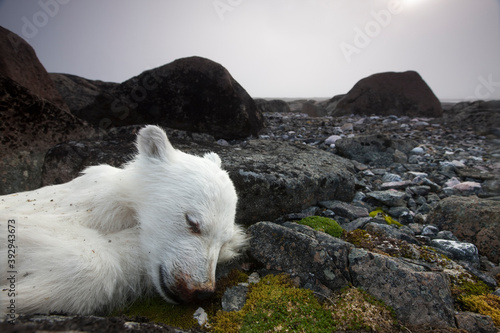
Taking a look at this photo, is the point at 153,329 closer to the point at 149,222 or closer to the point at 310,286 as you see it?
the point at 149,222

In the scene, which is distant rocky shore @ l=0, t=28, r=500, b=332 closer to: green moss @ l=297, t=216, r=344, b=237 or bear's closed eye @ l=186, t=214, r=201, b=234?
green moss @ l=297, t=216, r=344, b=237

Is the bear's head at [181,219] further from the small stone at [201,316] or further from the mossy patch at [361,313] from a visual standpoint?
the mossy patch at [361,313]

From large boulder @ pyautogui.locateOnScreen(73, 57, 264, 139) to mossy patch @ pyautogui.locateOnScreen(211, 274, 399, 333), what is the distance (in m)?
6.65

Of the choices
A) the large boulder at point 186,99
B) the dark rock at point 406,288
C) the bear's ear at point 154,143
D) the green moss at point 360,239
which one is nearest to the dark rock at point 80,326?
the dark rock at point 406,288

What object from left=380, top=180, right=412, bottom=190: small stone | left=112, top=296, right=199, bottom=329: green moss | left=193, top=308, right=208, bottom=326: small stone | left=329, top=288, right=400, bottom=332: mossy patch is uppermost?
left=329, top=288, right=400, bottom=332: mossy patch

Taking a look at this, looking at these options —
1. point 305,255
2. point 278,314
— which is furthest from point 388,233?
point 278,314

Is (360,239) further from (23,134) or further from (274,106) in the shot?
(274,106)

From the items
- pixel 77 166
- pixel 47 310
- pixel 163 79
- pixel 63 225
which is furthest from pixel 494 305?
pixel 163 79

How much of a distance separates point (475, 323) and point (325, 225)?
65.6 inches

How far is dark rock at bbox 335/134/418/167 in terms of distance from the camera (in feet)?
25.3

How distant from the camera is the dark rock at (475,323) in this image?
1933 mm

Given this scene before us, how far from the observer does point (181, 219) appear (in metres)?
2.37

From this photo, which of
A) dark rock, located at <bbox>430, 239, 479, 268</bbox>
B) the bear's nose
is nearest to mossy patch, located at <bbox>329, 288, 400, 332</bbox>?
the bear's nose

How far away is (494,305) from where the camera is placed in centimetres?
226
